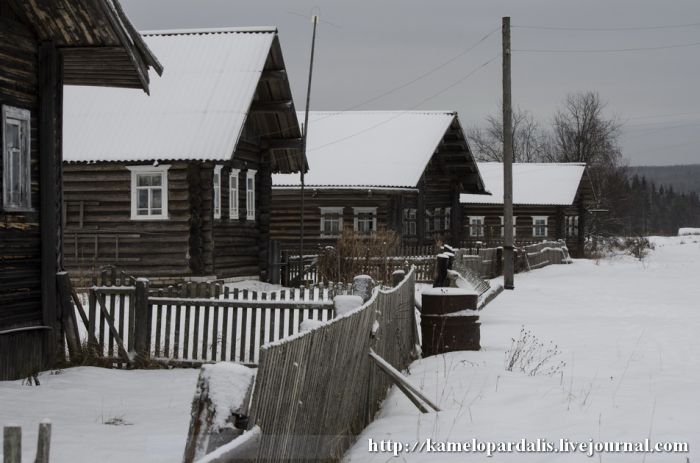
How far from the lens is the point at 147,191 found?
78.9 feet

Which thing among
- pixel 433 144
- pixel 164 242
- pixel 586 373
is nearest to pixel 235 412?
pixel 586 373

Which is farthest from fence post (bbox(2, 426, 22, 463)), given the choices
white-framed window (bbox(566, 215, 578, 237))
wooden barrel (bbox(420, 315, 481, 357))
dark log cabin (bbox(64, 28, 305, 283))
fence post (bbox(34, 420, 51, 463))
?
white-framed window (bbox(566, 215, 578, 237))

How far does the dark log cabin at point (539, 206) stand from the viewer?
53.5 meters

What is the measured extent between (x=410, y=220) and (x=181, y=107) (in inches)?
570

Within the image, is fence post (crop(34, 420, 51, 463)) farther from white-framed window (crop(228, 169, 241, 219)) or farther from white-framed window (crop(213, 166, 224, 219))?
white-framed window (crop(228, 169, 241, 219))

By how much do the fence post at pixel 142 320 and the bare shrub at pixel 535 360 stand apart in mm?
4304

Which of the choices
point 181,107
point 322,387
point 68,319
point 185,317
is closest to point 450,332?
point 185,317

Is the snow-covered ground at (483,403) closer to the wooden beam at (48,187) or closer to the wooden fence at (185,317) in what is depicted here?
the wooden fence at (185,317)

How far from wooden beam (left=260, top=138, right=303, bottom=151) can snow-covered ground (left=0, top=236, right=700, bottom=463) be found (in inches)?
499

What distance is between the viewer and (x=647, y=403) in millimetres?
9250

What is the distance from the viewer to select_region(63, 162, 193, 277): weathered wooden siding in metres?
23.5

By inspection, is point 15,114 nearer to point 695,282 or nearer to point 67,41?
point 67,41

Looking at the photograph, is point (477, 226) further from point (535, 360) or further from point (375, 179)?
point (535, 360)

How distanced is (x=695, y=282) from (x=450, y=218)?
44.2ft
